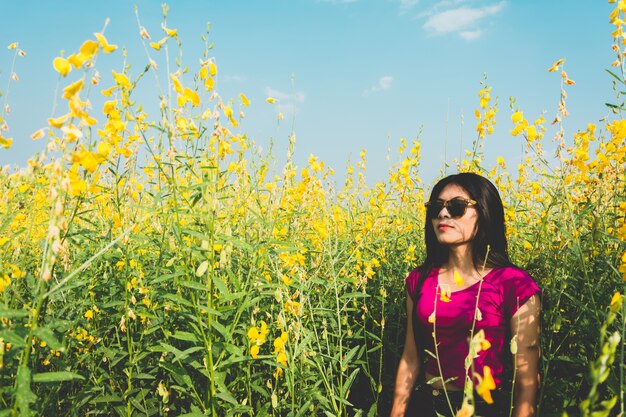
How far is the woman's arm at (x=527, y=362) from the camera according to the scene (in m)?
2.05

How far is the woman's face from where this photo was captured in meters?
2.43

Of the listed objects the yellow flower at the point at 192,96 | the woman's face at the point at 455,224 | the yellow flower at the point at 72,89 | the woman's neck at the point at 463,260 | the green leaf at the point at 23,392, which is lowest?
the green leaf at the point at 23,392

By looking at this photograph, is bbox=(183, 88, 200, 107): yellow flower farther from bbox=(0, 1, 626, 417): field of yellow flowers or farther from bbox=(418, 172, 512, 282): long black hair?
bbox=(418, 172, 512, 282): long black hair

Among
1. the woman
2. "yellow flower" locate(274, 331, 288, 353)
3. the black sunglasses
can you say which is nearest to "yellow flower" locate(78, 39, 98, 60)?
"yellow flower" locate(274, 331, 288, 353)

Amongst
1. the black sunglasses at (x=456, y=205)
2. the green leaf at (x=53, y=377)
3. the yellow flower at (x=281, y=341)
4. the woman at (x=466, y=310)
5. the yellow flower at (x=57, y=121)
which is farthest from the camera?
the black sunglasses at (x=456, y=205)

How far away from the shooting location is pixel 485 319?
2.20 meters

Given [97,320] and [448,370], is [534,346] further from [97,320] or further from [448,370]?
[97,320]

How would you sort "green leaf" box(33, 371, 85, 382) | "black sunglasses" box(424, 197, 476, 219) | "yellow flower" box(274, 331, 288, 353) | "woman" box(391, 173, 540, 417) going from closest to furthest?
"green leaf" box(33, 371, 85, 382) < "yellow flower" box(274, 331, 288, 353) < "woman" box(391, 173, 540, 417) < "black sunglasses" box(424, 197, 476, 219)

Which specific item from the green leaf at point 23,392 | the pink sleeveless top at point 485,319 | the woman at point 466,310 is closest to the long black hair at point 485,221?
the woman at point 466,310

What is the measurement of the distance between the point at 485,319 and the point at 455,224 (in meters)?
0.51

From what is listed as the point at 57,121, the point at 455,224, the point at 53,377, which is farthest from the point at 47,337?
the point at 455,224

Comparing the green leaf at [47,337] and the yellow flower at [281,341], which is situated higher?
the green leaf at [47,337]

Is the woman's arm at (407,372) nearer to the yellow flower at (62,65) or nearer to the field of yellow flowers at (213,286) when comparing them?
the field of yellow flowers at (213,286)

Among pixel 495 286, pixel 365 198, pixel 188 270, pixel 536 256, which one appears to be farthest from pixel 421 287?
pixel 365 198
